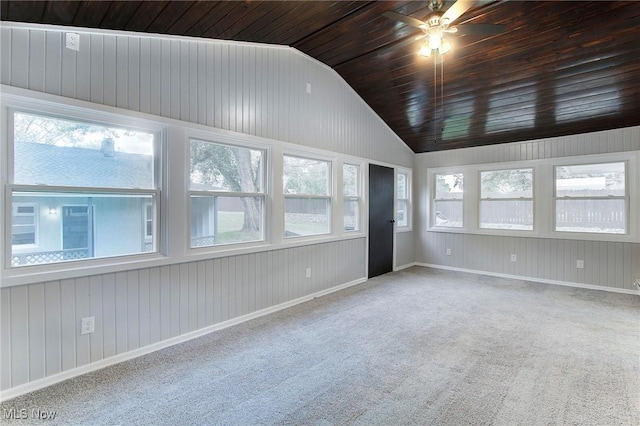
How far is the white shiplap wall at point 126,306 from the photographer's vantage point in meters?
2.15

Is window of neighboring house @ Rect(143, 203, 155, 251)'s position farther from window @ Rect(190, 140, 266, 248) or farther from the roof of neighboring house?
window @ Rect(190, 140, 266, 248)

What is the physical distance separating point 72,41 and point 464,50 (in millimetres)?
3826

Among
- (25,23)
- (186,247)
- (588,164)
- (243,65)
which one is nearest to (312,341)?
(186,247)

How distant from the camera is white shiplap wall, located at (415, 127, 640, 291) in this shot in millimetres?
4676

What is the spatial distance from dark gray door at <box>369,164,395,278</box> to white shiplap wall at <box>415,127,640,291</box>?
108 centimetres

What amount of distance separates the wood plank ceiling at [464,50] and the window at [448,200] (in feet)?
3.69

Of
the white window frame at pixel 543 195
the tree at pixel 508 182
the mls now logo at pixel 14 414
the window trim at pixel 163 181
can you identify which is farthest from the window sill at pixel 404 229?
the mls now logo at pixel 14 414

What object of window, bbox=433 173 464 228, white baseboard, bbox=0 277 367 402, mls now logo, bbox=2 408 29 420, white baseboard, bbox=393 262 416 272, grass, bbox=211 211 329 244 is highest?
window, bbox=433 173 464 228

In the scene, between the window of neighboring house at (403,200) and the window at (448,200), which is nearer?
the window at (448,200)

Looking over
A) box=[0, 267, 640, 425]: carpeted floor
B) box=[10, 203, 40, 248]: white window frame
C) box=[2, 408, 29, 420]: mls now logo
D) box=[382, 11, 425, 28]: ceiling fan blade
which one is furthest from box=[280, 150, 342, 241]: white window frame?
box=[2, 408, 29, 420]: mls now logo

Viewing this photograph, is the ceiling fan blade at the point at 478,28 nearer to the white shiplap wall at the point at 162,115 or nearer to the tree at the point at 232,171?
the white shiplap wall at the point at 162,115

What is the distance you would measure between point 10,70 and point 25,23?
35 cm

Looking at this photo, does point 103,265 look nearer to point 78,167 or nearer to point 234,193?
point 78,167

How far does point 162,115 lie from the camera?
2818 millimetres
